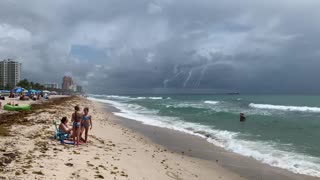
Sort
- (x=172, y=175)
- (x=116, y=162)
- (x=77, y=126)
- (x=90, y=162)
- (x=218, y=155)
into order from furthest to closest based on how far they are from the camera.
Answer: (x=218, y=155)
(x=77, y=126)
(x=116, y=162)
(x=172, y=175)
(x=90, y=162)

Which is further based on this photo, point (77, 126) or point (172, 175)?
point (77, 126)

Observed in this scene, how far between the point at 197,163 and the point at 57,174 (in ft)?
19.1

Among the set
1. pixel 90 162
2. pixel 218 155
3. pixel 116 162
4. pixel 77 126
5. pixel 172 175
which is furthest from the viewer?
pixel 218 155

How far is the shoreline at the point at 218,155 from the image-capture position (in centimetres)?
1119

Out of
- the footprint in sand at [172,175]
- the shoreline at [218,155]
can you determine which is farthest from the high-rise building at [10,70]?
the footprint in sand at [172,175]

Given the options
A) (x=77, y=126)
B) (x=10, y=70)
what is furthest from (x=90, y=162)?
(x=10, y=70)

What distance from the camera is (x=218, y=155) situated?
14.5 metres

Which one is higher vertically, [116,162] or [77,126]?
[77,126]

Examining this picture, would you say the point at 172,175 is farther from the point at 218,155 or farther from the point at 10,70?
the point at 10,70

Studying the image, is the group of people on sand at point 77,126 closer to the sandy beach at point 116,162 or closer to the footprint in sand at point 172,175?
the sandy beach at point 116,162

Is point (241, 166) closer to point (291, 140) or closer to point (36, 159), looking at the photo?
point (36, 159)

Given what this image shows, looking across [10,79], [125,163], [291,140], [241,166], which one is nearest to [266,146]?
[291,140]

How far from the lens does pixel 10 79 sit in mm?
188500

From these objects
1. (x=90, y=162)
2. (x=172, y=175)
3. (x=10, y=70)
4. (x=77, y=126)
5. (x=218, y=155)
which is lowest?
(x=218, y=155)
